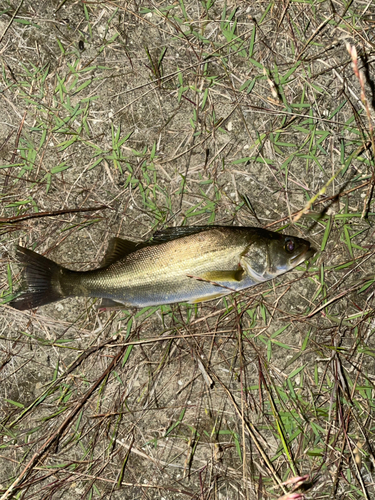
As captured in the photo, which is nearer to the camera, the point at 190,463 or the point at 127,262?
the point at 127,262

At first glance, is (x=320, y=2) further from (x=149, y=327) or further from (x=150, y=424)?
(x=150, y=424)

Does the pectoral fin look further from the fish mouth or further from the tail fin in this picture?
the fish mouth

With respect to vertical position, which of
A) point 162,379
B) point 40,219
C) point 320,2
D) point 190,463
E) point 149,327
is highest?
point 320,2

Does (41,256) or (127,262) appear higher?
(41,256)

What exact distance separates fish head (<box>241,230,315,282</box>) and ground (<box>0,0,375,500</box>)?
1.07 feet

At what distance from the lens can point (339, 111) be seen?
179 inches

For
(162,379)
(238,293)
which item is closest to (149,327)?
(162,379)

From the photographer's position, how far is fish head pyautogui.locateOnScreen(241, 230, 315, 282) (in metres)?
4.14

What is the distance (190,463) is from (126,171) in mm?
3054

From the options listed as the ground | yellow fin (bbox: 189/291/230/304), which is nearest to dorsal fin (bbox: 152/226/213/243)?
the ground

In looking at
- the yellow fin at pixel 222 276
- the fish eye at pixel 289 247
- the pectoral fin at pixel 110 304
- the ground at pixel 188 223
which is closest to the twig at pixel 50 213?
the ground at pixel 188 223

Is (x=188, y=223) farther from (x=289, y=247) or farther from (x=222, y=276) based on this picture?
(x=289, y=247)

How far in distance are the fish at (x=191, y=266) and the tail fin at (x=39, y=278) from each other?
0.16m

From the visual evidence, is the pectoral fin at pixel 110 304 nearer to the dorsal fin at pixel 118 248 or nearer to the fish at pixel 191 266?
the fish at pixel 191 266
